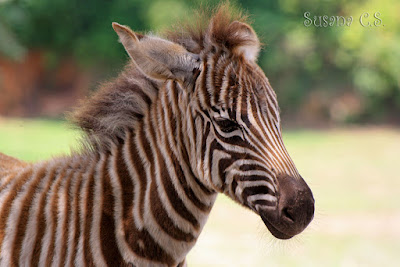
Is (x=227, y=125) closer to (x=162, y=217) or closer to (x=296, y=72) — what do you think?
(x=162, y=217)

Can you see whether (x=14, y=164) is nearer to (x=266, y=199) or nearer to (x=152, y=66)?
(x=152, y=66)

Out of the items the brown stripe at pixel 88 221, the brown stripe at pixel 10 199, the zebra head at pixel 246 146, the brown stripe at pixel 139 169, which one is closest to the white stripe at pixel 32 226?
the brown stripe at pixel 10 199

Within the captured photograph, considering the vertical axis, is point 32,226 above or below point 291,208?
above

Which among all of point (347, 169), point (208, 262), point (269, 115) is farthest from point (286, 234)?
point (347, 169)

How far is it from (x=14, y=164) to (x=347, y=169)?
16.6 meters

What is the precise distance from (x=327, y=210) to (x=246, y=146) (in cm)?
1151

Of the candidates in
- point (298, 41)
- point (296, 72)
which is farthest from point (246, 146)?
point (296, 72)

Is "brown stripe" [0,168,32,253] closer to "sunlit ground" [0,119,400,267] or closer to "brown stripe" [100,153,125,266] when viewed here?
"sunlit ground" [0,119,400,267]

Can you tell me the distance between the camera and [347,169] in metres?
19.5

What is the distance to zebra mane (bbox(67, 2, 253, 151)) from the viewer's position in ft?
11.7

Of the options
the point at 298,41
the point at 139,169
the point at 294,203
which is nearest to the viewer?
the point at 294,203

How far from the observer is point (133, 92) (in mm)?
3654

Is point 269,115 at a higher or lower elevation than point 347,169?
higher

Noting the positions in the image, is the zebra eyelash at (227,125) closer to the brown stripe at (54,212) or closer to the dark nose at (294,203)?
the dark nose at (294,203)
